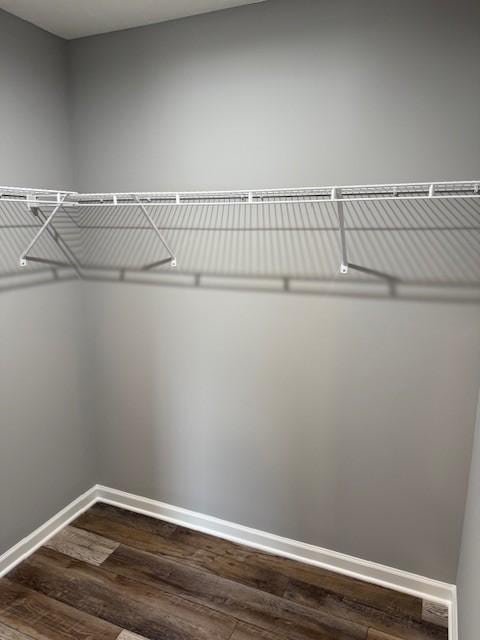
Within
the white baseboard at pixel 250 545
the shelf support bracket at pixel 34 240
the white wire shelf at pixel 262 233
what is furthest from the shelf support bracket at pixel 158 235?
the white baseboard at pixel 250 545

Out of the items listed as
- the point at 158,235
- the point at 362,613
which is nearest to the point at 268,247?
the point at 158,235

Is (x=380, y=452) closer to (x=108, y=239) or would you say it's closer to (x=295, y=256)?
(x=295, y=256)

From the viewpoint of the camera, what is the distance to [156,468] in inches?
99.1

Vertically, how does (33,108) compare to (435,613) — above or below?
above

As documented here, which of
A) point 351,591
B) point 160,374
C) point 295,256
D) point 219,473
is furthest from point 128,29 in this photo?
point 351,591

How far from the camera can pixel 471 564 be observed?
1.56 m

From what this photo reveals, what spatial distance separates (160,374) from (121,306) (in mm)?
406

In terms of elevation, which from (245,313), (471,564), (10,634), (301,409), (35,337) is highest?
(245,313)

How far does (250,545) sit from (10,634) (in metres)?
1.10

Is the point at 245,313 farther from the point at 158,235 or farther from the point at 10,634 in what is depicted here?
the point at 10,634

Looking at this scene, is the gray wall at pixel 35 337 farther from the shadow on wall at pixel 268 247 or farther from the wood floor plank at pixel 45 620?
the wood floor plank at pixel 45 620

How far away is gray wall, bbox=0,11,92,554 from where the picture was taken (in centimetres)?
203

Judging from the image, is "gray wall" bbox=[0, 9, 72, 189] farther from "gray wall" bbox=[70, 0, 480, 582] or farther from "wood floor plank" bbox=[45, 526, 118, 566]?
"wood floor plank" bbox=[45, 526, 118, 566]

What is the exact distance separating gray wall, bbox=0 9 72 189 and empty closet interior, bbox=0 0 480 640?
1 centimetres
